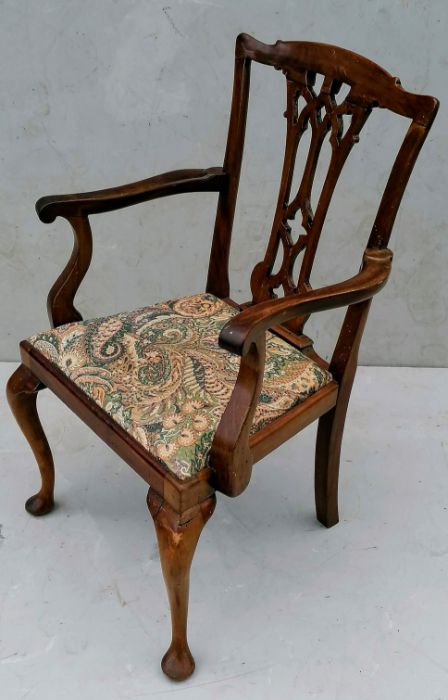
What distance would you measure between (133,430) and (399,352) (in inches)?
55.1

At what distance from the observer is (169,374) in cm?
146

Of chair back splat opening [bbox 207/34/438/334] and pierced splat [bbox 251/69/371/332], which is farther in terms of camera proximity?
pierced splat [bbox 251/69/371/332]

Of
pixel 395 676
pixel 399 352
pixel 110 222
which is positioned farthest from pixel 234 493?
pixel 399 352

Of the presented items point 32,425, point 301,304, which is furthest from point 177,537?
point 32,425

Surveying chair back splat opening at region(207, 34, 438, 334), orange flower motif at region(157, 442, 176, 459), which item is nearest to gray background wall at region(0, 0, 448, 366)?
chair back splat opening at region(207, 34, 438, 334)

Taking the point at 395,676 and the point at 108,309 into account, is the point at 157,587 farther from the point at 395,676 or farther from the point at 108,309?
the point at 108,309

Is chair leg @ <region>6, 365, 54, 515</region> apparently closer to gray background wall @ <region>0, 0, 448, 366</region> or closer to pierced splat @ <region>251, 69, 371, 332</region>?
pierced splat @ <region>251, 69, 371, 332</region>

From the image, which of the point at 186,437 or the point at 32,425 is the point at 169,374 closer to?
the point at 186,437

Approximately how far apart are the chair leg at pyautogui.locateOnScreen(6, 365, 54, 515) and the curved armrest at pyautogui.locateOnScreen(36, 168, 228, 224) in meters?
0.35

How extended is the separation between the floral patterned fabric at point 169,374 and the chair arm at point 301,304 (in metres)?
0.20

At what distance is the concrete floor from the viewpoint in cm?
146

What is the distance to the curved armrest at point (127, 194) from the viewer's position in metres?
1.53

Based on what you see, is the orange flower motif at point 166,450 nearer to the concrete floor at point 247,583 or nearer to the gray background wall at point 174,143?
the concrete floor at point 247,583

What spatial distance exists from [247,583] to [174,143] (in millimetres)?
1218
